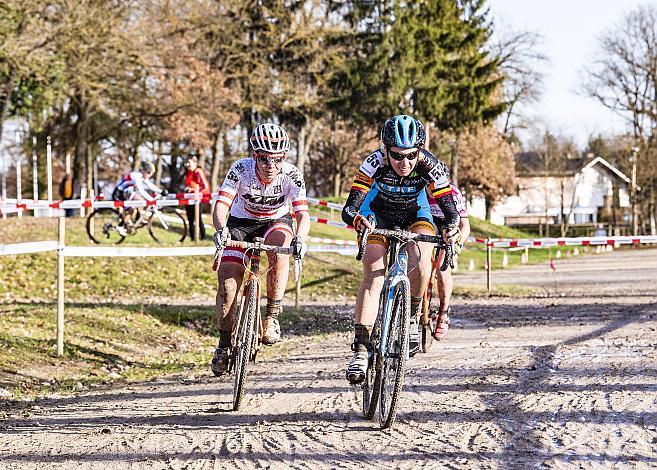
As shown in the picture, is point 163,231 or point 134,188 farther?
point 163,231

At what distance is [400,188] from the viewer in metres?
7.70

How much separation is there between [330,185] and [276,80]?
26.0 meters

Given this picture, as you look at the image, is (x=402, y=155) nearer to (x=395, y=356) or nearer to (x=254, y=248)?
(x=254, y=248)

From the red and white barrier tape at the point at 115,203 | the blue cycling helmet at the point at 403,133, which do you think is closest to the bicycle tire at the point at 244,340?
the blue cycling helmet at the point at 403,133

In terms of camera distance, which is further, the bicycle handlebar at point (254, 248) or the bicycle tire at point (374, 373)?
the bicycle handlebar at point (254, 248)

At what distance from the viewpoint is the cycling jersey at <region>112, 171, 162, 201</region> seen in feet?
66.5

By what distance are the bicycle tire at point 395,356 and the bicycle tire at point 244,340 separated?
1343 millimetres

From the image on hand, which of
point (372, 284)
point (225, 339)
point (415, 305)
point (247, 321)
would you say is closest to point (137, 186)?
point (225, 339)

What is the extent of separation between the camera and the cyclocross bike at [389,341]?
21.6ft

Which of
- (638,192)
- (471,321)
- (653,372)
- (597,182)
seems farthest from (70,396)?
(597,182)

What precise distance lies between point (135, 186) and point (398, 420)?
47.8 feet

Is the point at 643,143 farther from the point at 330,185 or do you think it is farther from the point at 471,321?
the point at 471,321

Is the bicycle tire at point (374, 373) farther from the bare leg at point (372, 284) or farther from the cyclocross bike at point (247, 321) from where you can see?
the cyclocross bike at point (247, 321)

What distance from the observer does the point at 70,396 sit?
880 centimetres
